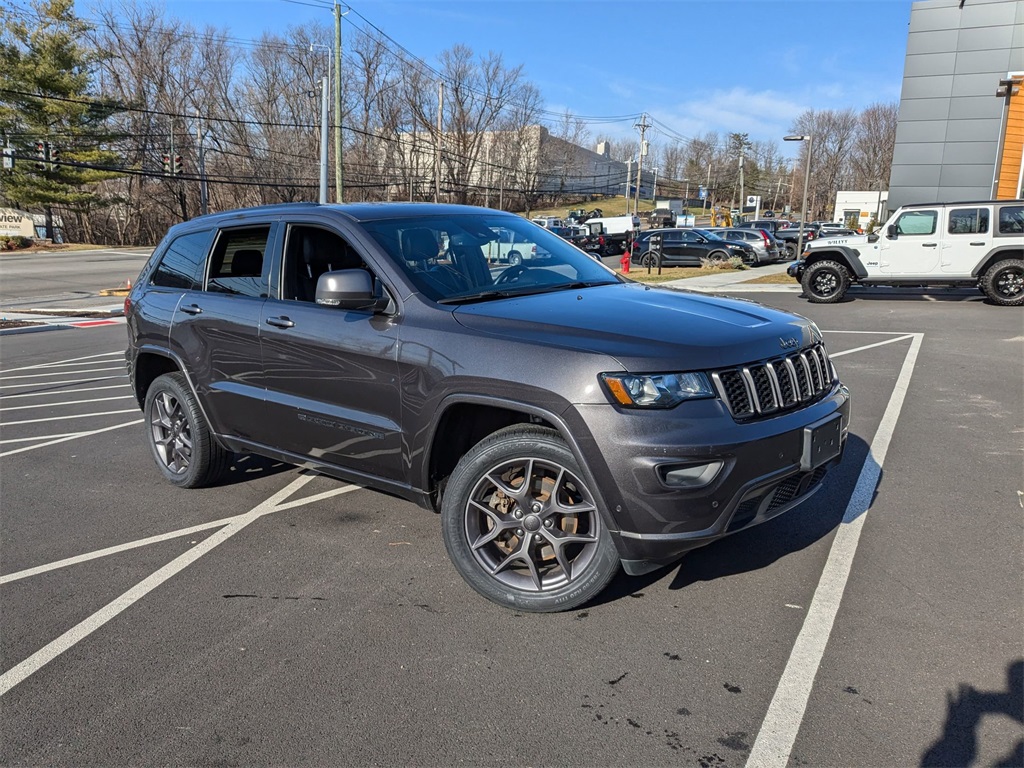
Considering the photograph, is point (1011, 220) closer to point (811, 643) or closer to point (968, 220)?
point (968, 220)

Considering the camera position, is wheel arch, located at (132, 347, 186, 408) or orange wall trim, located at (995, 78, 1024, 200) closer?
wheel arch, located at (132, 347, 186, 408)

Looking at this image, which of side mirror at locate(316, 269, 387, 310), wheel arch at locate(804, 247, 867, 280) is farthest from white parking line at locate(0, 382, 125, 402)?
wheel arch at locate(804, 247, 867, 280)

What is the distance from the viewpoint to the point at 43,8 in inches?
1911

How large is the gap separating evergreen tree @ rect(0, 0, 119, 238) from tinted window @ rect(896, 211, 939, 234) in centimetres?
4737

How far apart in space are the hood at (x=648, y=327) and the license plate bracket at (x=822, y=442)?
364 mm

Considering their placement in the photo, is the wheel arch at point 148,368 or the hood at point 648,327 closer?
the hood at point 648,327

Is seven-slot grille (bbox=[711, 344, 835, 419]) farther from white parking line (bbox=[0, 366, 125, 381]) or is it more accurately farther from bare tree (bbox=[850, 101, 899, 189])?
bare tree (bbox=[850, 101, 899, 189])

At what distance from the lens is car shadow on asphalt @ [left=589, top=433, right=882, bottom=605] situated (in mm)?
3734

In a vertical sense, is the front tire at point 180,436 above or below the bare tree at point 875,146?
below

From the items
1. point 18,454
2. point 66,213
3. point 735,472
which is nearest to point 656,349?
point 735,472

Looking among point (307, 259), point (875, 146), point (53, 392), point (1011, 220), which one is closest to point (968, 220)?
point (1011, 220)

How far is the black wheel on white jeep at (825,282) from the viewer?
1633 cm

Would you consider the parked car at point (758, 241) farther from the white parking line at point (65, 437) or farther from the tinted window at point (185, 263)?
the tinted window at point (185, 263)

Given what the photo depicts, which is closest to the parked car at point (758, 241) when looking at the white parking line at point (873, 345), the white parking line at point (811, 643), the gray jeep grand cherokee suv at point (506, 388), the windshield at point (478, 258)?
the white parking line at point (873, 345)
